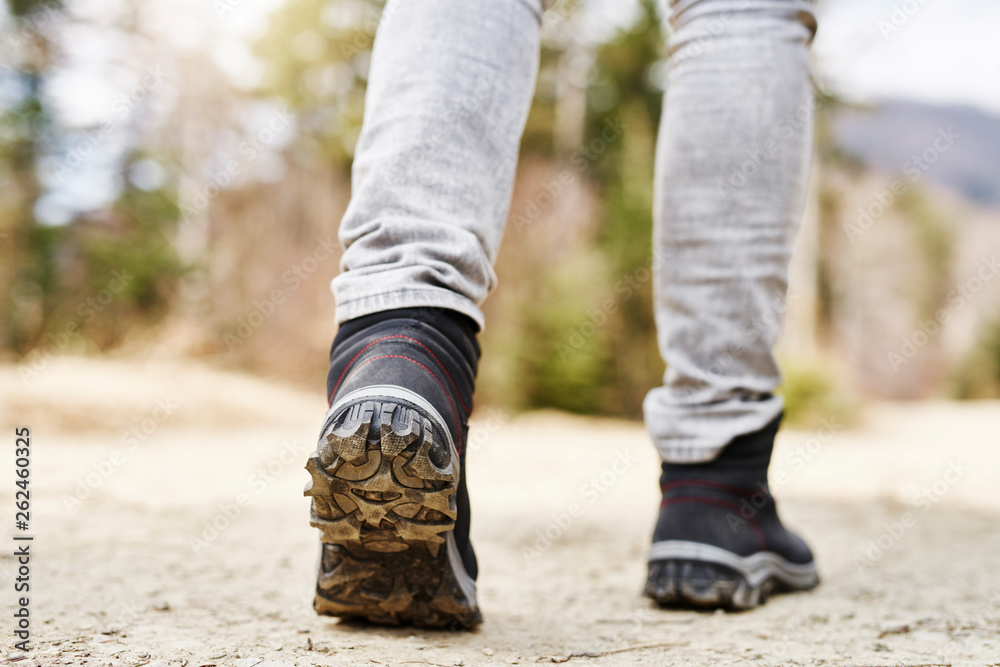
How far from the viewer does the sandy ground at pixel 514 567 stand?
75 centimetres

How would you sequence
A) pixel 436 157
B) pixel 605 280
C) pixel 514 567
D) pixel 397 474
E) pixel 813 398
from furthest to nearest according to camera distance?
pixel 605 280 → pixel 813 398 → pixel 514 567 → pixel 436 157 → pixel 397 474

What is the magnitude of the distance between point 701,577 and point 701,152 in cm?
55

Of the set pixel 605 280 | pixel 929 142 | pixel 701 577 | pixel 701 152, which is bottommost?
pixel 701 577

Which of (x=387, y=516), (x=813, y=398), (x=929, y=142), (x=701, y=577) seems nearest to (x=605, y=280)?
(x=813, y=398)

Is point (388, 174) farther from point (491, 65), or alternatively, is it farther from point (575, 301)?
point (575, 301)

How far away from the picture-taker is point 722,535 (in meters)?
0.98

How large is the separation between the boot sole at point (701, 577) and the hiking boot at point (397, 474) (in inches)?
11.3

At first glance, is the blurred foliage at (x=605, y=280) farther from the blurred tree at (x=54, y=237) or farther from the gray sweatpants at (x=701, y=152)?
the gray sweatpants at (x=701, y=152)

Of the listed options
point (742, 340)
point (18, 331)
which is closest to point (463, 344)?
point (742, 340)

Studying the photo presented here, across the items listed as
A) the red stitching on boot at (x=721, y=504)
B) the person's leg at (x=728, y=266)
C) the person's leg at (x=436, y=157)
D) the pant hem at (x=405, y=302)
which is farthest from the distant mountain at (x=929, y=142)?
the pant hem at (x=405, y=302)

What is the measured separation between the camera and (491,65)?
2.76ft

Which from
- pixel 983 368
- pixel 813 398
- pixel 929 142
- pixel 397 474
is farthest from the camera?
pixel 983 368

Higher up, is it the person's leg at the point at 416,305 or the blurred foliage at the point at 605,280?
the blurred foliage at the point at 605,280

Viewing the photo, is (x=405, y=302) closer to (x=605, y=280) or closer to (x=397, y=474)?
(x=397, y=474)
